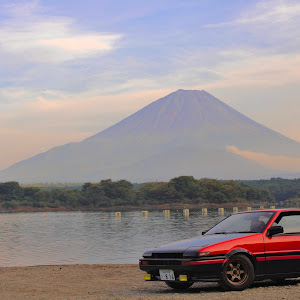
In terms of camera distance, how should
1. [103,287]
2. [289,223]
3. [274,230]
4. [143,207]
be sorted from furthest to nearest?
[143,207]
[103,287]
[289,223]
[274,230]

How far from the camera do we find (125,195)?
186m

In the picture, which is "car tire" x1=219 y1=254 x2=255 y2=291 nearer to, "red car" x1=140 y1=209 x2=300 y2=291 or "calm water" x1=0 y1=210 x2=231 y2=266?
"red car" x1=140 y1=209 x2=300 y2=291

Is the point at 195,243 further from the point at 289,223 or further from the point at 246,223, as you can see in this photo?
the point at 289,223

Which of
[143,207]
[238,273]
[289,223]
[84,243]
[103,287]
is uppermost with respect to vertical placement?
[143,207]

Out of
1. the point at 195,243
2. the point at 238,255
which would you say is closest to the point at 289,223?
the point at 238,255

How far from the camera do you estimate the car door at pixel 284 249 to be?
43.3 feet

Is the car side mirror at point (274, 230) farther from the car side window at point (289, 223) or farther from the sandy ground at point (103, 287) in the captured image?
the sandy ground at point (103, 287)

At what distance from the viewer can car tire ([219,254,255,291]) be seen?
497 inches

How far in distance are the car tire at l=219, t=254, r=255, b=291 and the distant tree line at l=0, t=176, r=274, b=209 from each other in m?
167

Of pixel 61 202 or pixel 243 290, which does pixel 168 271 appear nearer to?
pixel 243 290

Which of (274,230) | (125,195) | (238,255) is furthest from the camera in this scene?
(125,195)

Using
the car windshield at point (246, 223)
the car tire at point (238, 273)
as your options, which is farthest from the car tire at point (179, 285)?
the car tire at point (238, 273)

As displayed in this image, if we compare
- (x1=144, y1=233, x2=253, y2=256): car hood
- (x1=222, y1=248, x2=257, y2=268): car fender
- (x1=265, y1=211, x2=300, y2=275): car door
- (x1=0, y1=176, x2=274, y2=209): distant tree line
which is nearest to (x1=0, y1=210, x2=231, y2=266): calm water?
(x1=144, y1=233, x2=253, y2=256): car hood

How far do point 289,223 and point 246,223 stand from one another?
91cm
